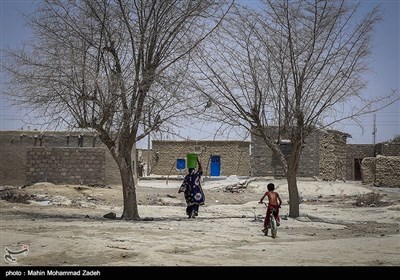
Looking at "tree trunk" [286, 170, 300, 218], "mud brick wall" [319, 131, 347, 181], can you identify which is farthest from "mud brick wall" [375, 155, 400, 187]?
"tree trunk" [286, 170, 300, 218]

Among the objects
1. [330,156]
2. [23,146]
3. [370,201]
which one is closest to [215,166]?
[330,156]

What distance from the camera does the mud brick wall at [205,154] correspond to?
42188 mm

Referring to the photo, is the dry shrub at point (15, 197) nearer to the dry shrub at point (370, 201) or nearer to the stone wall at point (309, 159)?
the dry shrub at point (370, 201)

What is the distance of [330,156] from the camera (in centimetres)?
3266

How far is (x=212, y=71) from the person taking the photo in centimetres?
1491

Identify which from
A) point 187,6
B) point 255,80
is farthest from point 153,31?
point 255,80

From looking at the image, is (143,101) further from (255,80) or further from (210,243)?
(210,243)

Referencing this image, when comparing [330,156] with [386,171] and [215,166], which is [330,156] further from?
[215,166]

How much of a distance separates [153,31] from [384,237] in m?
7.49

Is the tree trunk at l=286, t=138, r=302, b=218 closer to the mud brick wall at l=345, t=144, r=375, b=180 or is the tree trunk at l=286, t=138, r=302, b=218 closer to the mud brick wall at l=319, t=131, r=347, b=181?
the mud brick wall at l=319, t=131, r=347, b=181

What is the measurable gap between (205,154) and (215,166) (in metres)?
1.51

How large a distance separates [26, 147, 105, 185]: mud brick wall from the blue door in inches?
699

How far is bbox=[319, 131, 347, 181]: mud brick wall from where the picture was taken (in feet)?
106

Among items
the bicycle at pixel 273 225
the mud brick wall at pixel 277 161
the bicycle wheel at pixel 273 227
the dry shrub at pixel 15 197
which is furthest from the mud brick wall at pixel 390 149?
the bicycle wheel at pixel 273 227
